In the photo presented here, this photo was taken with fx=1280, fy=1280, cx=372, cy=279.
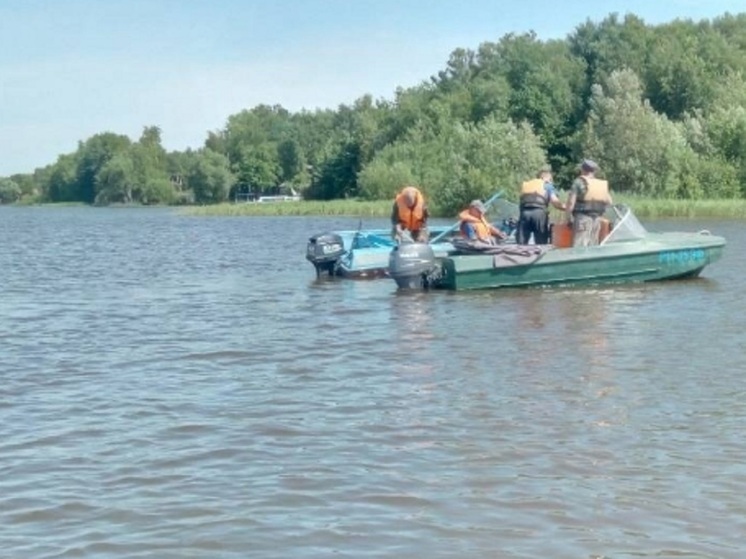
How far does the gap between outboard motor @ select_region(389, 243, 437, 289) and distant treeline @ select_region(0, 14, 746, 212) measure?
32388 mm

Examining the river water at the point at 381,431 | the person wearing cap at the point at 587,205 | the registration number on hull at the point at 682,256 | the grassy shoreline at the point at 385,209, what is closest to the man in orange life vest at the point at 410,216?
the person wearing cap at the point at 587,205

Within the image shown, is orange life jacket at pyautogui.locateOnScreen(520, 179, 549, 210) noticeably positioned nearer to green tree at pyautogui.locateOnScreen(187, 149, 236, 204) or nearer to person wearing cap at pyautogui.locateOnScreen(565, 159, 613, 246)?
person wearing cap at pyautogui.locateOnScreen(565, 159, 613, 246)

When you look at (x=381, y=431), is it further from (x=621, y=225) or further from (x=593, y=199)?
(x=621, y=225)

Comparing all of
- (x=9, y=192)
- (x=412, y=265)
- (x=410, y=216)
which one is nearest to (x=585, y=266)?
(x=412, y=265)

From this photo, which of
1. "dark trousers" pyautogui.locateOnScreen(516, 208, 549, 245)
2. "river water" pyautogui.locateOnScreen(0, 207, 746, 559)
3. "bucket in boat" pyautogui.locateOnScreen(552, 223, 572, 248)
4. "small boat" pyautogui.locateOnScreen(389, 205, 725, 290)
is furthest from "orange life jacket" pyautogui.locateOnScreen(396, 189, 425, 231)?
"river water" pyautogui.locateOnScreen(0, 207, 746, 559)

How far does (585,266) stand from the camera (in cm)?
1827

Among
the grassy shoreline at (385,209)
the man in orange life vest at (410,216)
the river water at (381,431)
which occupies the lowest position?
the river water at (381,431)

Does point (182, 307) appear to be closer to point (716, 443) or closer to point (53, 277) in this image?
point (53, 277)

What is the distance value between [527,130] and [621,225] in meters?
37.8

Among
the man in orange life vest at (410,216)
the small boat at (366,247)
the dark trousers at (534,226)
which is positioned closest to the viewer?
the dark trousers at (534,226)

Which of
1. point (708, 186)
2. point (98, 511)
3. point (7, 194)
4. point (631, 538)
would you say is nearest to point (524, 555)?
point (631, 538)

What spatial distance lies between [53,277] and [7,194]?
17326cm

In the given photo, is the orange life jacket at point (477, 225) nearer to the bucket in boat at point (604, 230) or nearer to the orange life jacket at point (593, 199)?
the orange life jacket at point (593, 199)

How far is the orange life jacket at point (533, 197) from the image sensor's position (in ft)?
62.0
